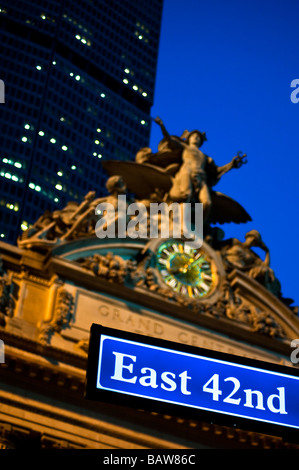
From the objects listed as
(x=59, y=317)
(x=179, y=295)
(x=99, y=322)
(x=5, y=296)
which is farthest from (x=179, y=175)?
(x=5, y=296)

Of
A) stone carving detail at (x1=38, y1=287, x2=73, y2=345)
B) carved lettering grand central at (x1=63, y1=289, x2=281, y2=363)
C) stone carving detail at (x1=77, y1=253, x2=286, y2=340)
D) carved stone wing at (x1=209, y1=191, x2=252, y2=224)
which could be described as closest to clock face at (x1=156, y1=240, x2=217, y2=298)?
stone carving detail at (x1=77, y1=253, x2=286, y2=340)

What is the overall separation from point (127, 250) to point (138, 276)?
1.01m

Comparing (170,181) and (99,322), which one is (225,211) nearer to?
(170,181)

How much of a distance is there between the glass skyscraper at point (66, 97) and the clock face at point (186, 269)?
3405 cm

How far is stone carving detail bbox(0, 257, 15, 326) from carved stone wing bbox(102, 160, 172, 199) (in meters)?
6.85

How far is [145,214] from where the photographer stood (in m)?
27.3

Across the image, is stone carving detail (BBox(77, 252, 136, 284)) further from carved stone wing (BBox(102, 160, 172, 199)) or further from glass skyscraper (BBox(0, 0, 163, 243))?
glass skyscraper (BBox(0, 0, 163, 243))

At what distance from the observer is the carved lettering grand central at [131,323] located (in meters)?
23.8

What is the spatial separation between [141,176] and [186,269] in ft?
13.8

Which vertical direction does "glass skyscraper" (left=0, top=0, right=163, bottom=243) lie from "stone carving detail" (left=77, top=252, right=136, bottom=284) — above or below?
above

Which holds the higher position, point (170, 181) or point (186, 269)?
point (170, 181)

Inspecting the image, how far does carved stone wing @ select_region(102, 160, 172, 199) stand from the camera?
2911 centimetres

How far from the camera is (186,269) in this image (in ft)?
88.5
